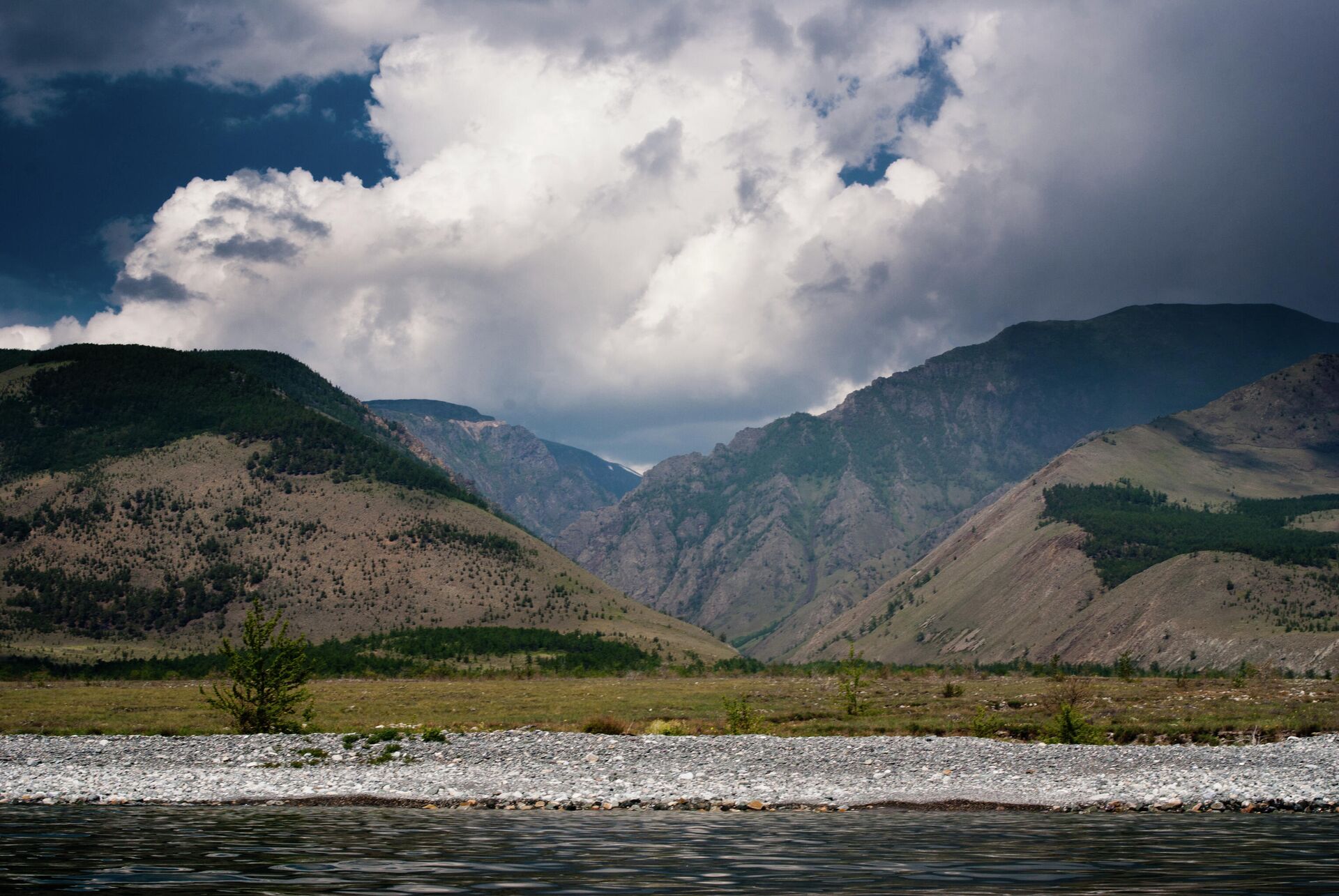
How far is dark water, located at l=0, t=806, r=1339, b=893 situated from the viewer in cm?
1903

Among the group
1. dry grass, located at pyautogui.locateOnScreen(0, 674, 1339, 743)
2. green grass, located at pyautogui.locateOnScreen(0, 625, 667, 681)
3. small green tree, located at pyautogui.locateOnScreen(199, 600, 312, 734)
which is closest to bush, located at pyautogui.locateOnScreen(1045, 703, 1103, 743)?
dry grass, located at pyautogui.locateOnScreen(0, 674, 1339, 743)

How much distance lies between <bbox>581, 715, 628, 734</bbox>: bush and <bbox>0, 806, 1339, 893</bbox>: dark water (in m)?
19.5

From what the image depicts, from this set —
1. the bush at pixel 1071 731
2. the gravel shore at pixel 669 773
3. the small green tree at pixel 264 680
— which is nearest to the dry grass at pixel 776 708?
the small green tree at pixel 264 680

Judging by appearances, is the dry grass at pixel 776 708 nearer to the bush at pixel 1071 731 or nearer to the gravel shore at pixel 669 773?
the bush at pixel 1071 731

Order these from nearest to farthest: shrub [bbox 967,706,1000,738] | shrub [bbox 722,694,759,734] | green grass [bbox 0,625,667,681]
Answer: shrub [bbox 967,706,1000,738]
shrub [bbox 722,694,759,734]
green grass [bbox 0,625,667,681]

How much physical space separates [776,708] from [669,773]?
107 feet

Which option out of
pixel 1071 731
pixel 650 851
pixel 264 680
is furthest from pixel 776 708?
pixel 650 851

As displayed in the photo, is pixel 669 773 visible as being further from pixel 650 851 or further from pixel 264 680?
pixel 264 680

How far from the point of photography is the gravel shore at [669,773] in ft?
109

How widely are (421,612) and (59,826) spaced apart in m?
155

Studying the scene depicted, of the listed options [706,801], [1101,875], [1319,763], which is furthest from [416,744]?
[1319,763]

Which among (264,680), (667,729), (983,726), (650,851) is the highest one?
(264,680)

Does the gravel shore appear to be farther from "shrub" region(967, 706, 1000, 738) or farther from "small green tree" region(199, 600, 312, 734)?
"shrub" region(967, 706, 1000, 738)

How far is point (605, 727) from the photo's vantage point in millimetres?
51500
